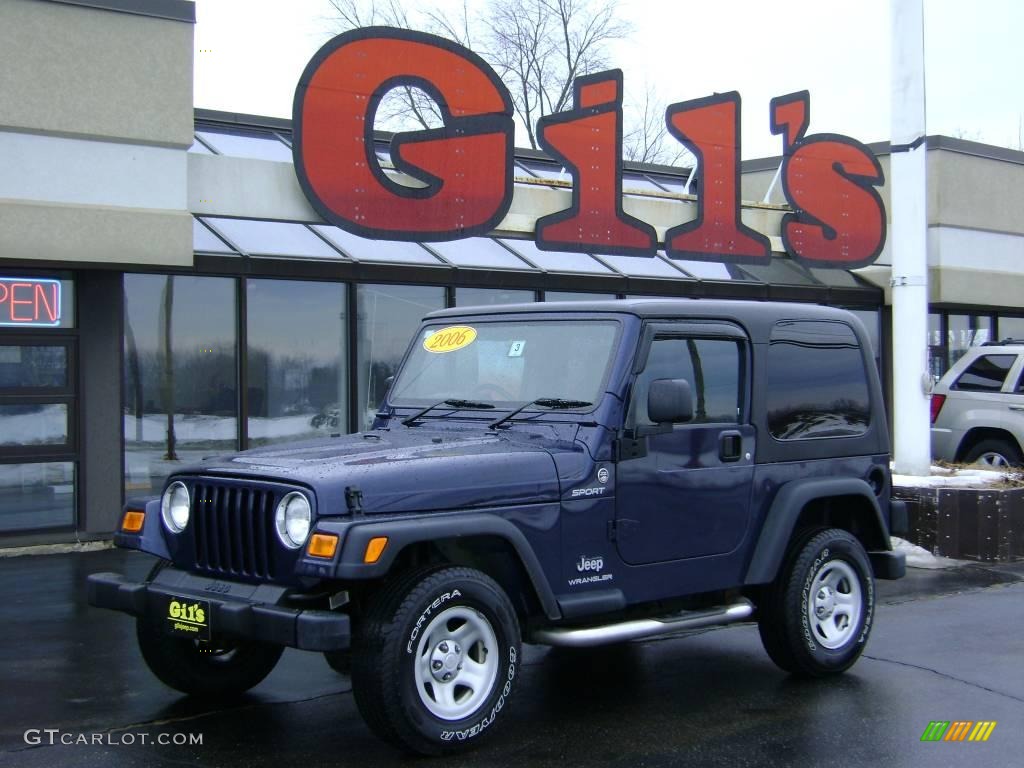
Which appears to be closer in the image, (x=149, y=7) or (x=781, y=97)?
(x=149, y=7)

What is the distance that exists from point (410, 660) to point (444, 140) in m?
9.21

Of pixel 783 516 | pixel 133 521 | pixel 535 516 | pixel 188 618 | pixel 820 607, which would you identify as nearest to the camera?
pixel 188 618

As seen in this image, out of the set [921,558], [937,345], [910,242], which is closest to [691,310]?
[921,558]

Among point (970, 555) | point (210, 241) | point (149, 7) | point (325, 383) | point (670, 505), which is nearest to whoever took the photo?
point (670, 505)

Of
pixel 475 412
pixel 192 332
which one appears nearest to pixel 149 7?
pixel 192 332

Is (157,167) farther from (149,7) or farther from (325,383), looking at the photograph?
(325,383)

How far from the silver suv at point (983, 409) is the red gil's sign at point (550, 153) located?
3038 mm

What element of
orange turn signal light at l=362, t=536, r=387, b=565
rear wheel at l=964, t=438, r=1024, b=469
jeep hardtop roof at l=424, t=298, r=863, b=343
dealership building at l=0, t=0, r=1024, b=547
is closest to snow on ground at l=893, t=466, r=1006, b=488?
rear wheel at l=964, t=438, r=1024, b=469

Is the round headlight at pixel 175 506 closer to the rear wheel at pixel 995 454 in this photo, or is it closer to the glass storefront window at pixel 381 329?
the glass storefront window at pixel 381 329

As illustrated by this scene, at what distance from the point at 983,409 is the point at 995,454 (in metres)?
0.55

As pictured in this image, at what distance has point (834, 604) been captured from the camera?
6781 mm

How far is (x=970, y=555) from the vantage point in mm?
10820

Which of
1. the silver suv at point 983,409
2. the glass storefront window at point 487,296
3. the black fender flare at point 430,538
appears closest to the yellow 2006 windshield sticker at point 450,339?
the black fender flare at point 430,538

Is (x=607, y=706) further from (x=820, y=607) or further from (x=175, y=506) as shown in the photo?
(x=175, y=506)
